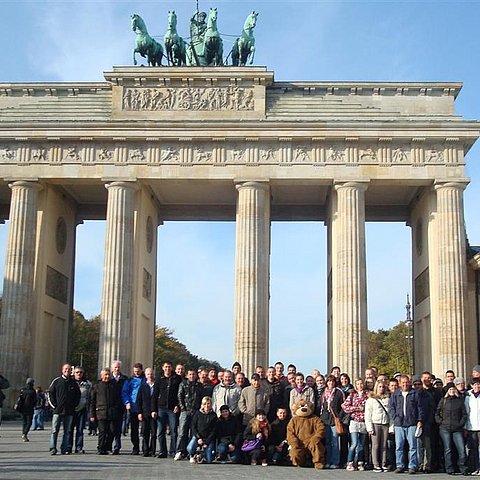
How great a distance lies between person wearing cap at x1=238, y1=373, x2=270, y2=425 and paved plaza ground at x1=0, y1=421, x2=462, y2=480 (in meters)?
1.30

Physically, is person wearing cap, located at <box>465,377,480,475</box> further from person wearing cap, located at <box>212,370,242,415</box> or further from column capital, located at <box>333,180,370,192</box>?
column capital, located at <box>333,180,370,192</box>

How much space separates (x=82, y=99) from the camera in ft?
130

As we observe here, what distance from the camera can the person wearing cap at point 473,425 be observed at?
1689cm

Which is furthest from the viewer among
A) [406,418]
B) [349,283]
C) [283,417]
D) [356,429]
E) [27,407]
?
[349,283]

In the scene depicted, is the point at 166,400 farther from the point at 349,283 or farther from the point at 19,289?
the point at 19,289

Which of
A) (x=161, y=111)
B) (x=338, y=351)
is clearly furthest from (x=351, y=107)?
(x=338, y=351)

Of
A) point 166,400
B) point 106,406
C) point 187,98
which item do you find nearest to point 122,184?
point 187,98

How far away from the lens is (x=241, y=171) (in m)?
37.8

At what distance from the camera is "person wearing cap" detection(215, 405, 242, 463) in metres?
17.7

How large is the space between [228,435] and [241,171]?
21.5 meters

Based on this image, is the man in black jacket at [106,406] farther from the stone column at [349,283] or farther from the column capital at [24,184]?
the column capital at [24,184]

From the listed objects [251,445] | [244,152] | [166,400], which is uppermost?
[244,152]

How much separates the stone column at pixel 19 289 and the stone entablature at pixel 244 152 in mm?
2156

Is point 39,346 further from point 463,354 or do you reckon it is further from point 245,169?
point 463,354
